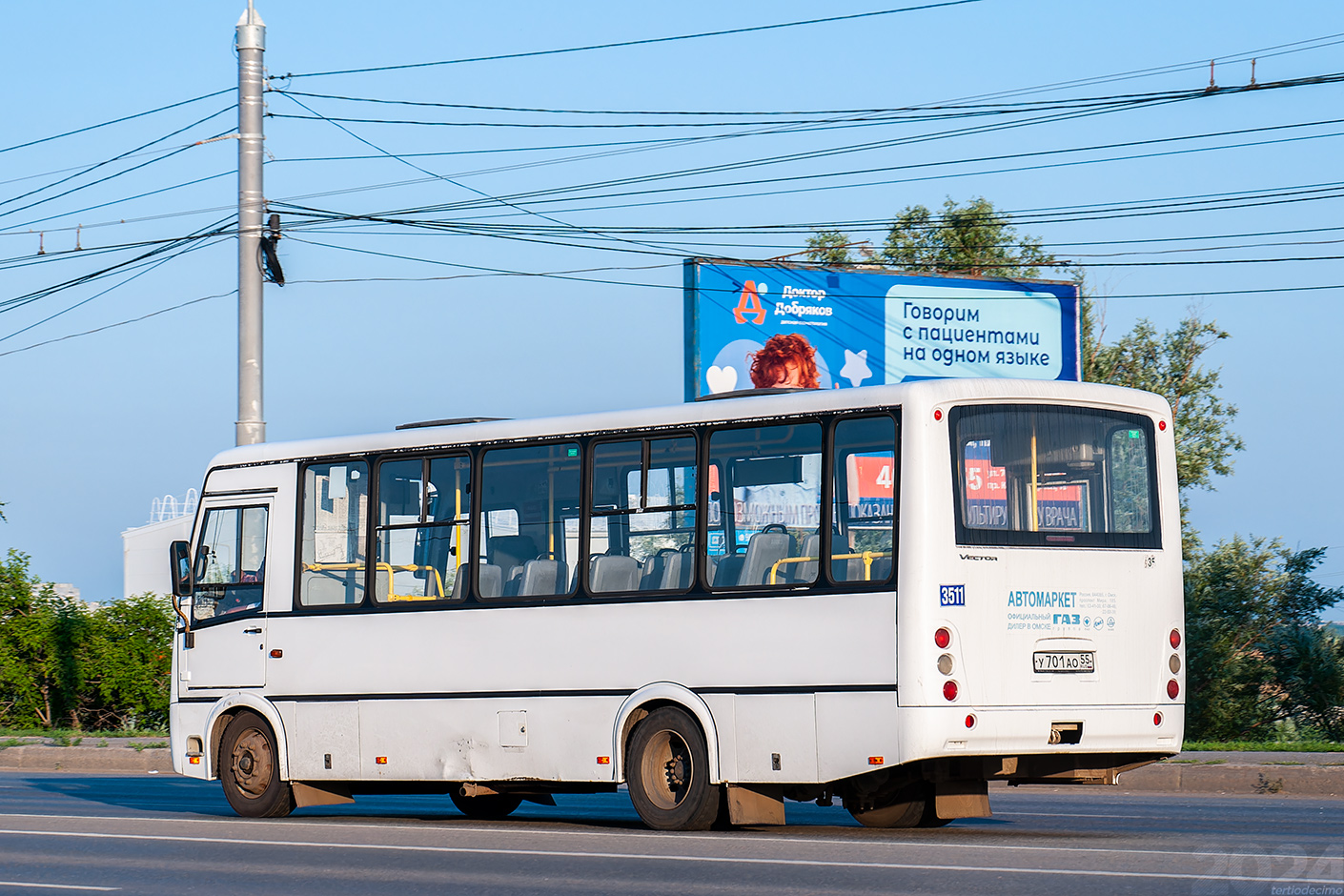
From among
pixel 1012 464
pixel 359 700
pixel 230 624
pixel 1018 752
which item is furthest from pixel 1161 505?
pixel 230 624

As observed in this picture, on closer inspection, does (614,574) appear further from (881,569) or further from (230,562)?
(230,562)

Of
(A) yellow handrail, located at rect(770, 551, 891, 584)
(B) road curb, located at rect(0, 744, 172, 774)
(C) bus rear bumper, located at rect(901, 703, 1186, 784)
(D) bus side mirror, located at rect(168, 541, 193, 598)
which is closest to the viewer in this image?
(C) bus rear bumper, located at rect(901, 703, 1186, 784)

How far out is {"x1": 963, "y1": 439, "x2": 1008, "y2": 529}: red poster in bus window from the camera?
39.2ft

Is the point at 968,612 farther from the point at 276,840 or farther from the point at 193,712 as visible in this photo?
the point at 193,712

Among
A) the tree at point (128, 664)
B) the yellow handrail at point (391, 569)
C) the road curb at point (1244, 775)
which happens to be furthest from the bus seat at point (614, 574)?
the tree at point (128, 664)

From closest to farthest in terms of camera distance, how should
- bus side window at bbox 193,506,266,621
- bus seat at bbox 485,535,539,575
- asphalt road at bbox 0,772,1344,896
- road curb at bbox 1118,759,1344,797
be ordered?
asphalt road at bbox 0,772,1344,896 < bus seat at bbox 485,535,539,575 < bus side window at bbox 193,506,266,621 < road curb at bbox 1118,759,1344,797

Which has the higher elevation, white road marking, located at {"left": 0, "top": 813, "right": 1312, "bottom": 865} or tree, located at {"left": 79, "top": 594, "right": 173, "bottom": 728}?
tree, located at {"left": 79, "top": 594, "right": 173, "bottom": 728}

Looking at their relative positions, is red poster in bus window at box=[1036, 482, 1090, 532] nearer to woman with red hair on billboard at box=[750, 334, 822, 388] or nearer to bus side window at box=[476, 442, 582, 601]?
bus side window at box=[476, 442, 582, 601]

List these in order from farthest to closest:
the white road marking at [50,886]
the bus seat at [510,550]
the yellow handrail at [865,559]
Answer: the bus seat at [510,550]
the yellow handrail at [865,559]
the white road marking at [50,886]

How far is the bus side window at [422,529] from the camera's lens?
46.9ft

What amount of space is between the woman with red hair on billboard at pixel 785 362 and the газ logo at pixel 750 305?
1.49 ft

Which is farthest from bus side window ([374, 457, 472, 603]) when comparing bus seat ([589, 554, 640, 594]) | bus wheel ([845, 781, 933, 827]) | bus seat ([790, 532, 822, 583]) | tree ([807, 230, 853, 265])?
tree ([807, 230, 853, 265])

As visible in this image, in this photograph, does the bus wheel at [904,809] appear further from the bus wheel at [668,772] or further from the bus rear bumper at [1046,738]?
the bus wheel at [668,772]

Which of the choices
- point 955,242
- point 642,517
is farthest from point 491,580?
point 955,242
